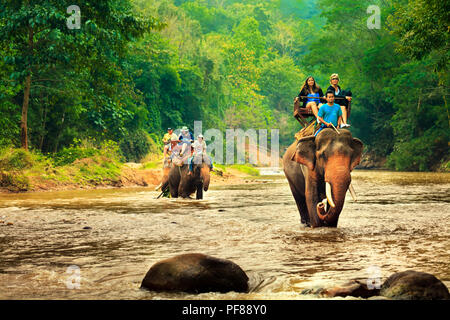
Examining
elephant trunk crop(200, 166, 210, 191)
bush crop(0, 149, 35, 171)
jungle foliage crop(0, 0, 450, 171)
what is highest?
jungle foliage crop(0, 0, 450, 171)

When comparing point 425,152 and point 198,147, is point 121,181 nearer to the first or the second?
point 198,147

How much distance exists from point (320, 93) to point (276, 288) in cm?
712

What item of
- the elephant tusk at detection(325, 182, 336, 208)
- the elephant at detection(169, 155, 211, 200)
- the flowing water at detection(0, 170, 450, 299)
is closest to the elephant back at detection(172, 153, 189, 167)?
the elephant at detection(169, 155, 211, 200)

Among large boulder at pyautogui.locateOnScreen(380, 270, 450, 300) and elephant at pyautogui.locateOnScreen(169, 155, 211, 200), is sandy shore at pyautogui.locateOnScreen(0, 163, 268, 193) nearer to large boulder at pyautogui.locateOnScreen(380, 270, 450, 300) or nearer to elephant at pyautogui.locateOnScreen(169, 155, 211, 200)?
elephant at pyautogui.locateOnScreen(169, 155, 211, 200)

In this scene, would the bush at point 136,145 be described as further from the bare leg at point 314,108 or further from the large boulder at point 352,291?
the large boulder at point 352,291

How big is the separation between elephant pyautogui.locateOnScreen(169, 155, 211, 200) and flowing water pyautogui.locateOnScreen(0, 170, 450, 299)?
6.56 feet

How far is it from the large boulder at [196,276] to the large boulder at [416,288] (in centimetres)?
147

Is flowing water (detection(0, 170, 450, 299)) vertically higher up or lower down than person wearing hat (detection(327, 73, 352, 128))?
lower down

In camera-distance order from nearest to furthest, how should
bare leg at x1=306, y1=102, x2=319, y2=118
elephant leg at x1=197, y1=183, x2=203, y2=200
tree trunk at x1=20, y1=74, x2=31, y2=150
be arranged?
1. bare leg at x1=306, y1=102, x2=319, y2=118
2. elephant leg at x1=197, y1=183, x2=203, y2=200
3. tree trunk at x1=20, y1=74, x2=31, y2=150

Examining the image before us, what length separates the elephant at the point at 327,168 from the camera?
11352 mm

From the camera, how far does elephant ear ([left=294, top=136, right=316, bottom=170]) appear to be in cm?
1194

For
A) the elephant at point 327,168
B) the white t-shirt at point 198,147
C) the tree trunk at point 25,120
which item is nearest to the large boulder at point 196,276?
the elephant at point 327,168

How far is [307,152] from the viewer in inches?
470

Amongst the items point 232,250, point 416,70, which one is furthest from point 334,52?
point 232,250
